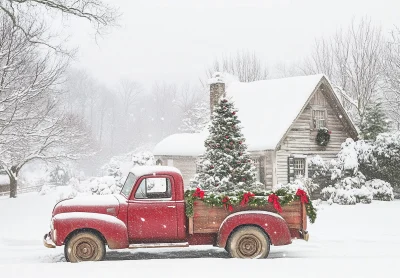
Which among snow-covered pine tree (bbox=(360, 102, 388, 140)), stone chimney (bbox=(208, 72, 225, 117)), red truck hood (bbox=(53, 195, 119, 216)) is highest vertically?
stone chimney (bbox=(208, 72, 225, 117))

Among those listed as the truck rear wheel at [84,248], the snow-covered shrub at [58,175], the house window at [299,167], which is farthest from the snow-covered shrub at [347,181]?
the snow-covered shrub at [58,175]

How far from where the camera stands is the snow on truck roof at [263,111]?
24875 millimetres

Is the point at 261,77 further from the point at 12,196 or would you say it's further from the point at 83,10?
the point at 83,10

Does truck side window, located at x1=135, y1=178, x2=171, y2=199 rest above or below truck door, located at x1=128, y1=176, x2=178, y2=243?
above

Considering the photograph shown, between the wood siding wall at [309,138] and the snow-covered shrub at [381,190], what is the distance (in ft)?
11.9

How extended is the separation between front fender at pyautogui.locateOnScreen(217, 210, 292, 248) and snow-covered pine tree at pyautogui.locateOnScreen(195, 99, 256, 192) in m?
6.98

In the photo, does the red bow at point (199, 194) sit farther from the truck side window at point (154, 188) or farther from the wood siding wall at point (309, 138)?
the wood siding wall at point (309, 138)

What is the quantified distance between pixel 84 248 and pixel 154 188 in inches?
69.8

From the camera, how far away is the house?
24.9 metres

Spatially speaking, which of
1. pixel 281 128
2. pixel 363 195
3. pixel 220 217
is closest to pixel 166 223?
pixel 220 217

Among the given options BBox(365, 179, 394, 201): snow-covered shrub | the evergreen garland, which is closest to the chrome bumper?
the evergreen garland

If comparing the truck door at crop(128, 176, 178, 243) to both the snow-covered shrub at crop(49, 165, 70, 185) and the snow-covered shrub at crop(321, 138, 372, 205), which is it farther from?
the snow-covered shrub at crop(49, 165, 70, 185)

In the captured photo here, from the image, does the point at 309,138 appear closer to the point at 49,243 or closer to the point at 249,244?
the point at 249,244

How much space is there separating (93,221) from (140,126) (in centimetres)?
9995
